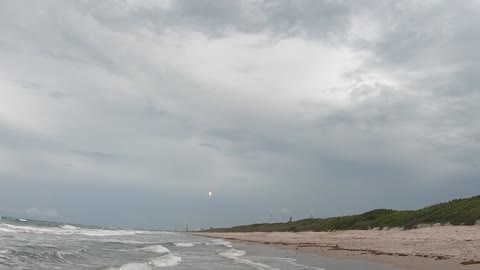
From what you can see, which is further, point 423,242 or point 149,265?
point 423,242

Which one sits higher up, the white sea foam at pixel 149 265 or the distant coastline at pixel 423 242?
the distant coastline at pixel 423 242

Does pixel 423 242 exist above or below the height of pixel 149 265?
above

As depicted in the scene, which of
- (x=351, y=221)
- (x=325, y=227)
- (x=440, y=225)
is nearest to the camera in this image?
(x=440, y=225)

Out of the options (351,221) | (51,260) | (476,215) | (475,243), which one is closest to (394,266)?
(475,243)

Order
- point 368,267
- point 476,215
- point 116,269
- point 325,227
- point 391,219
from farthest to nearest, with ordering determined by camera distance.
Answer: point 325,227
point 391,219
point 476,215
point 368,267
point 116,269

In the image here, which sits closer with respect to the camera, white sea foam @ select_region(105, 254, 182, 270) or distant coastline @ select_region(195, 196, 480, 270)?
white sea foam @ select_region(105, 254, 182, 270)

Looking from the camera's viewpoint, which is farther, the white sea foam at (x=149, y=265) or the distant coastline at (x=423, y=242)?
the distant coastline at (x=423, y=242)

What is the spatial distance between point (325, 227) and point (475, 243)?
45.2 m

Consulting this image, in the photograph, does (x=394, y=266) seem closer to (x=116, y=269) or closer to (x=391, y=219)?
(x=116, y=269)

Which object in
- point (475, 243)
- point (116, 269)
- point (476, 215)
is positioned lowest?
point (116, 269)

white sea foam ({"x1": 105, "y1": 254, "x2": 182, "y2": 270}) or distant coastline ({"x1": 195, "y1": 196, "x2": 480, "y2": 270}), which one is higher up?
distant coastline ({"x1": 195, "y1": 196, "x2": 480, "y2": 270})

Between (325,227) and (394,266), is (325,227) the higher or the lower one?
the higher one

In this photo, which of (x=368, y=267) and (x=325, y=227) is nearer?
(x=368, y=267)

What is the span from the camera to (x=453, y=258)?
68.0ft
